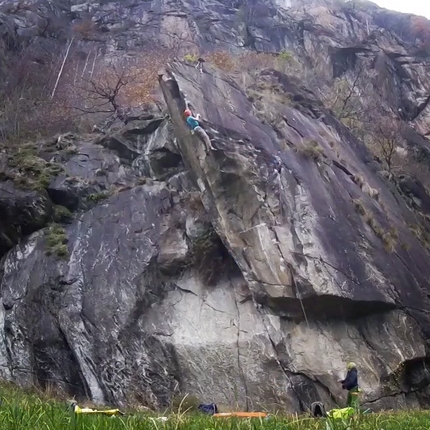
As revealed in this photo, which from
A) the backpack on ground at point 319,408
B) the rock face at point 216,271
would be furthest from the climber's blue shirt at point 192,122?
the backpack on ground at point 319,408

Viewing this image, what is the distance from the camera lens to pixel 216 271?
1520cm

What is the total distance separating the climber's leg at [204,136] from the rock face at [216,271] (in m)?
0.17

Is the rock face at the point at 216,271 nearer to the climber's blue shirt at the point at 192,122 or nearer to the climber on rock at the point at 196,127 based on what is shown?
the climber on rock at the point at 196,127

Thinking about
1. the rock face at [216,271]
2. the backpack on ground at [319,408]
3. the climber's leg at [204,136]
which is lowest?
the rock face at [216,271]

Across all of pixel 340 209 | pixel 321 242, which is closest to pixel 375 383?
pixel 321 242

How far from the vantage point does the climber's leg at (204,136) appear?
16289 millimetres

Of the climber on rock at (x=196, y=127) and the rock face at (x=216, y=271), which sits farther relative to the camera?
the climber on rock at (x=196, y=127)

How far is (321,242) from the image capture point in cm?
1511

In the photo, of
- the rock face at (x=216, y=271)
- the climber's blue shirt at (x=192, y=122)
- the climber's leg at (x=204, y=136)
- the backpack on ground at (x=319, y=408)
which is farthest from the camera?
the climber's blue shirt at (x=192, y=122)

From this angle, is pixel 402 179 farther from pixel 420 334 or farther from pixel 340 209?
pixel 420 334

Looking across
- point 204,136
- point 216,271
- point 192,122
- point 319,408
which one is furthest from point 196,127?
point 319,408

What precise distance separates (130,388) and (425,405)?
7907mm

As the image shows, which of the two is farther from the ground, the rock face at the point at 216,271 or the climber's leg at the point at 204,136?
the climber's leg at the point at 204,136

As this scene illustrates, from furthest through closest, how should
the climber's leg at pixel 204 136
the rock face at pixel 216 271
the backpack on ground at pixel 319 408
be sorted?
the climber's leg at pixel 204 136 < the rock face at pixel 216 271 < the backpack on ground at pixel 319 408
